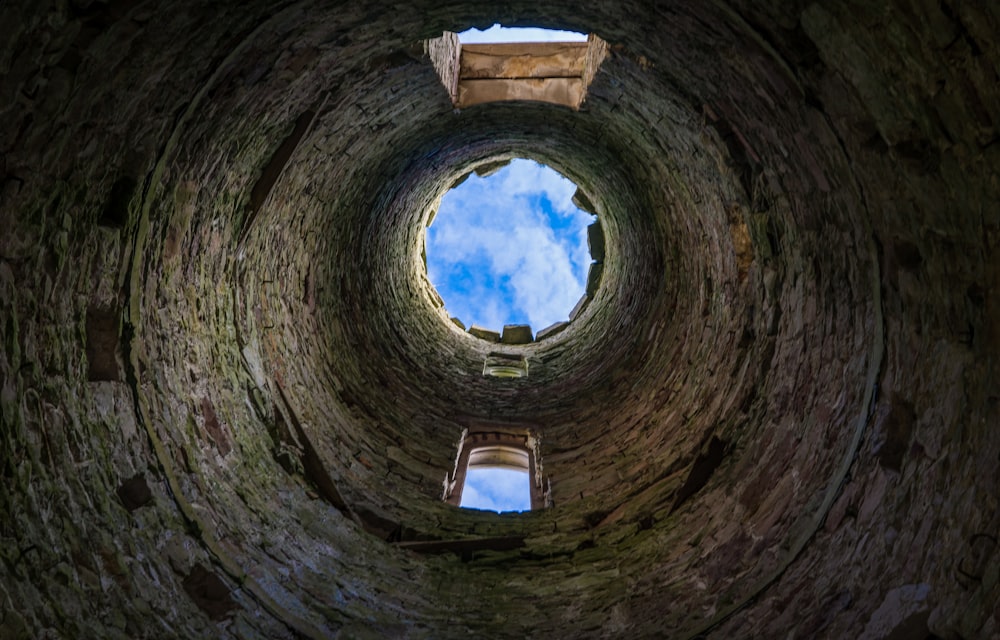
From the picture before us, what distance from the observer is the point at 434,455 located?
306 inches

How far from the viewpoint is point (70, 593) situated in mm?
3330

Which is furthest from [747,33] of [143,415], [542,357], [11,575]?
[542,357]

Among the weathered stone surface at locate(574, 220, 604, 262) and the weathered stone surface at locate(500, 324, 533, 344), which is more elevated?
the weathered stone surface at locate(574, 220, 604, 262)

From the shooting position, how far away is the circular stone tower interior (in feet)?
9.91

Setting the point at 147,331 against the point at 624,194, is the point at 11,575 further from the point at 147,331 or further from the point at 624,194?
the point at 624,194

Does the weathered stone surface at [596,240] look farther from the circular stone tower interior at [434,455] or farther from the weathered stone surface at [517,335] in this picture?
the circular stone tower interior at [434,455]

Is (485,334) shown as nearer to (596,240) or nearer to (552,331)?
(552,331)

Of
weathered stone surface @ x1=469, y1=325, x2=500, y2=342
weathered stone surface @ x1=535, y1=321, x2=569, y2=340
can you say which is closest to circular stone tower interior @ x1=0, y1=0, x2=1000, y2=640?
weathered stone surface @ x1=535, y1=321, x2=569, y2=340

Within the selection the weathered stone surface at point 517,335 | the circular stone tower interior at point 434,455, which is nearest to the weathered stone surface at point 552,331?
the weathered stone surface at point 517,335

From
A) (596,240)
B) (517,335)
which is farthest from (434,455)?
(596,240)

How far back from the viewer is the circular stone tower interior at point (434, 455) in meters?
3.02

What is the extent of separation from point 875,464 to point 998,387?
1.05 metres

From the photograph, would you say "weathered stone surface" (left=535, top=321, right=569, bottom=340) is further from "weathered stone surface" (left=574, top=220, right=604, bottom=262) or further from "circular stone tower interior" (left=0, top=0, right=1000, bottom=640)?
"circular stone tower interior" (left=0, top=0, right=1000, bottom=640)

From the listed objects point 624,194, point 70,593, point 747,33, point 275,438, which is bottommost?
point 70,593
